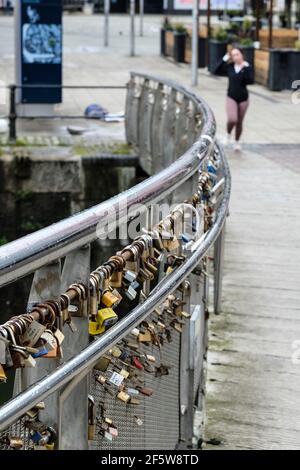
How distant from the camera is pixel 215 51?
102 feet

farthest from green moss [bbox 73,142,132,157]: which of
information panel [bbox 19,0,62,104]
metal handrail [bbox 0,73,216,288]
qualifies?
metal handrail [bbox 0,73,216,288]

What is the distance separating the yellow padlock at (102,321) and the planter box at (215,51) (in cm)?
2769

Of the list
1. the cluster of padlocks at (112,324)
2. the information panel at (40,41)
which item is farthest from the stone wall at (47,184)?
the cluster of padlocks at (112,324)

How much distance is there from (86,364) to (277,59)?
76.6ft

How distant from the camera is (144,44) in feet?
138

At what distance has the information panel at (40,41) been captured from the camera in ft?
64.2

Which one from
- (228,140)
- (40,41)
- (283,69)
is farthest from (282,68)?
(228,140)

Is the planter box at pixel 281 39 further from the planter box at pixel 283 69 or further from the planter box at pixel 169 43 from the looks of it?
the planter box at pixel 169 43

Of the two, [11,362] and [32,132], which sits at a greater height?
[11,362]

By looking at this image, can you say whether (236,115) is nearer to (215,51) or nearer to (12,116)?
(12,116)

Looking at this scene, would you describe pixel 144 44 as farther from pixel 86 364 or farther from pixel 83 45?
pixel 86 364

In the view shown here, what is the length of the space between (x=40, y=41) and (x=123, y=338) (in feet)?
53.5

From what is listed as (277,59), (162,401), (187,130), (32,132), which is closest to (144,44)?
(277,59)

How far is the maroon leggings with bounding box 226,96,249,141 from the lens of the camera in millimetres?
16109
